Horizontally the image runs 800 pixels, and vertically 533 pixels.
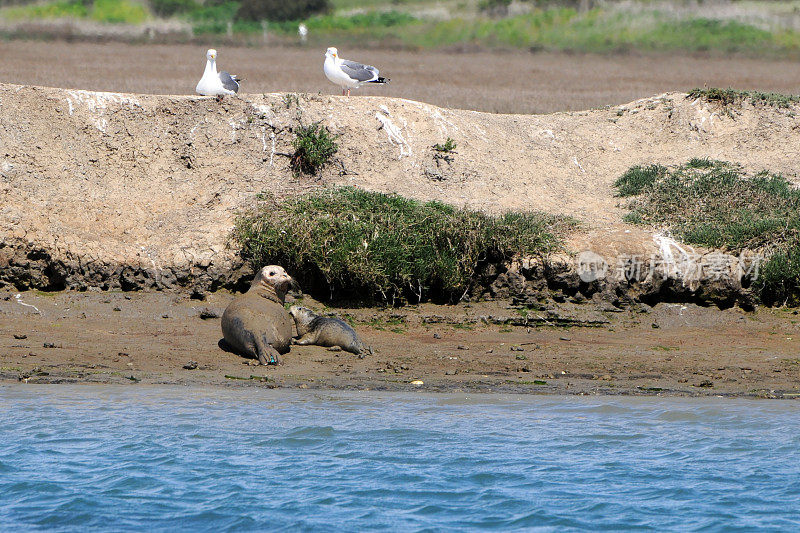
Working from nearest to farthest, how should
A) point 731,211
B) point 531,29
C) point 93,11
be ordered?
point 731,211 → point 93,11 → point 531,29

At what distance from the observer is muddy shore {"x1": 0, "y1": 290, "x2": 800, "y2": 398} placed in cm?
868

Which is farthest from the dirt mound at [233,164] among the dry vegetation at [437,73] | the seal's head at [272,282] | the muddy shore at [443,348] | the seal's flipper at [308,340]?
the dry vegetation at [437,73]

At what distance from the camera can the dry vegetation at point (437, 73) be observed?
19297 millimetres

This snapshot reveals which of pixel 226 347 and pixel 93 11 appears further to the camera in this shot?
pixel 93 11

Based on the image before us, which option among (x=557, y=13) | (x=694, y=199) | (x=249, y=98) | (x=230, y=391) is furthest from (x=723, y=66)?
(x=230, y=391)

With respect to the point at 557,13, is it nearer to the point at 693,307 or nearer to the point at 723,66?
the point at 723,66

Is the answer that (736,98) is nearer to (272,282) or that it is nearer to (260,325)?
(272,282)

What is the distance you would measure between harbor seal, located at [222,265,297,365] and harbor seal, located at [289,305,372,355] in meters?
0.16

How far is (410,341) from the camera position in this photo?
9.88 metres

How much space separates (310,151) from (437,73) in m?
11.9

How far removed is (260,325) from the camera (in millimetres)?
9203

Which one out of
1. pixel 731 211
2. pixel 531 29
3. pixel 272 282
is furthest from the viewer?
pixel 531 29

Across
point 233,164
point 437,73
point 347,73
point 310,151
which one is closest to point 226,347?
point 233,164

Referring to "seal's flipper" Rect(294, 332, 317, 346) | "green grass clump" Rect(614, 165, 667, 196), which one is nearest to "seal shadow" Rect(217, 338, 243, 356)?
"seal's flipper" Rect(294, 332, 317, 346)
